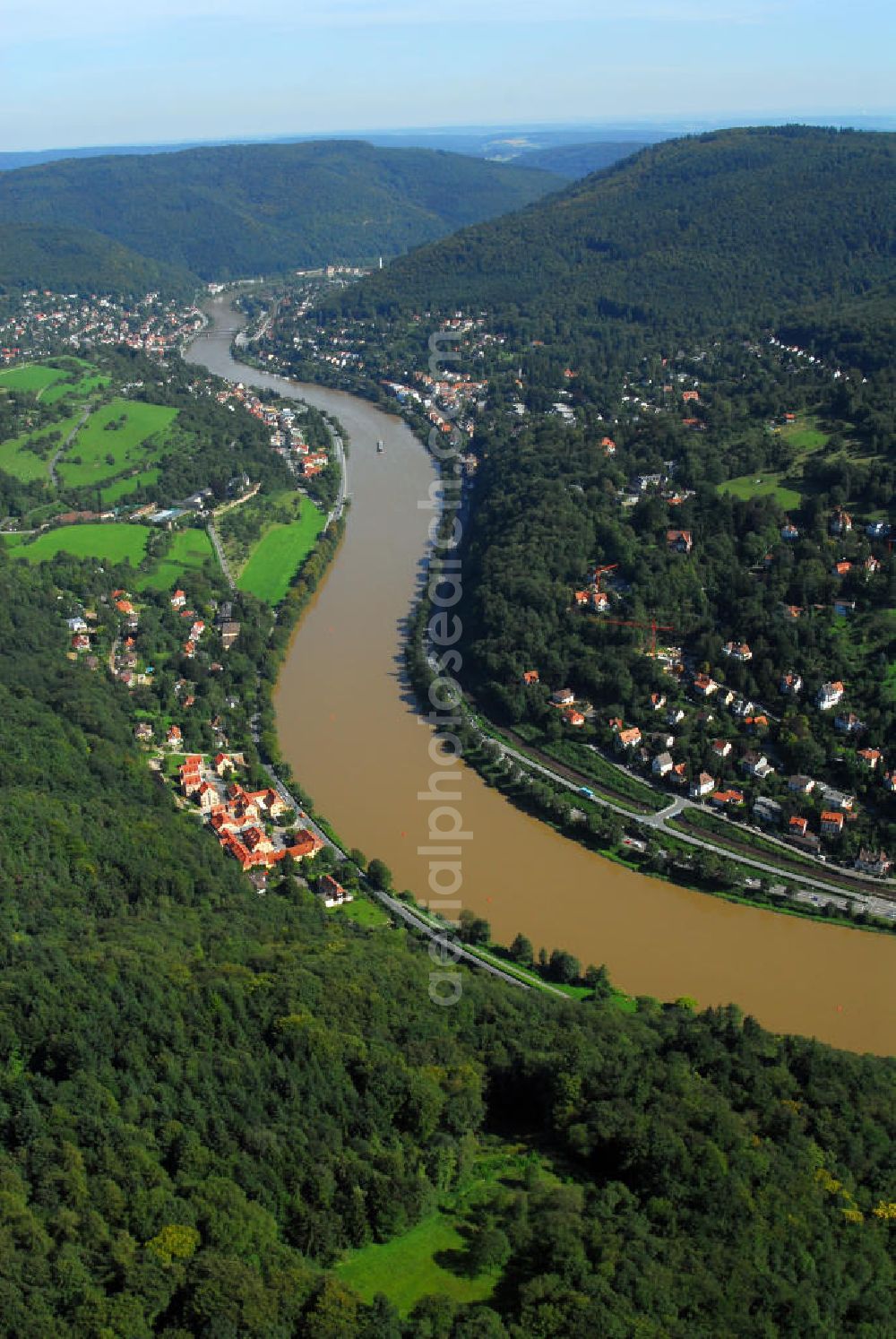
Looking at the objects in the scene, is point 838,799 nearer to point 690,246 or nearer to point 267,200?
point 690,246

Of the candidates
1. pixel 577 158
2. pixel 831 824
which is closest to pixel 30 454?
pixel 831 824

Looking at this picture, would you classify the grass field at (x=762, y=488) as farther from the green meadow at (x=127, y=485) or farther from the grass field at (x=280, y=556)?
the green meadow at (x=127, y=485)

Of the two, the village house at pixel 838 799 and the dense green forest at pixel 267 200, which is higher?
the dense green forest at pixel 267 200

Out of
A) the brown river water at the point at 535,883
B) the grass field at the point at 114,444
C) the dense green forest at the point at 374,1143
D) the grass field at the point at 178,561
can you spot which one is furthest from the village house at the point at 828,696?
the grass field at the point at 114,444

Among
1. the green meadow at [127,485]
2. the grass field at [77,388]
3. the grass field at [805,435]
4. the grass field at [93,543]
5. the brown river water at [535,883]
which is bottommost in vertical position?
the brown river water at [535,883]

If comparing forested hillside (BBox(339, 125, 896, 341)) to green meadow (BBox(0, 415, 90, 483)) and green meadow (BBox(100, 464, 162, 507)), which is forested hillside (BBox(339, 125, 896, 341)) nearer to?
green meadow (BBox(100, 464, 162, 507))
